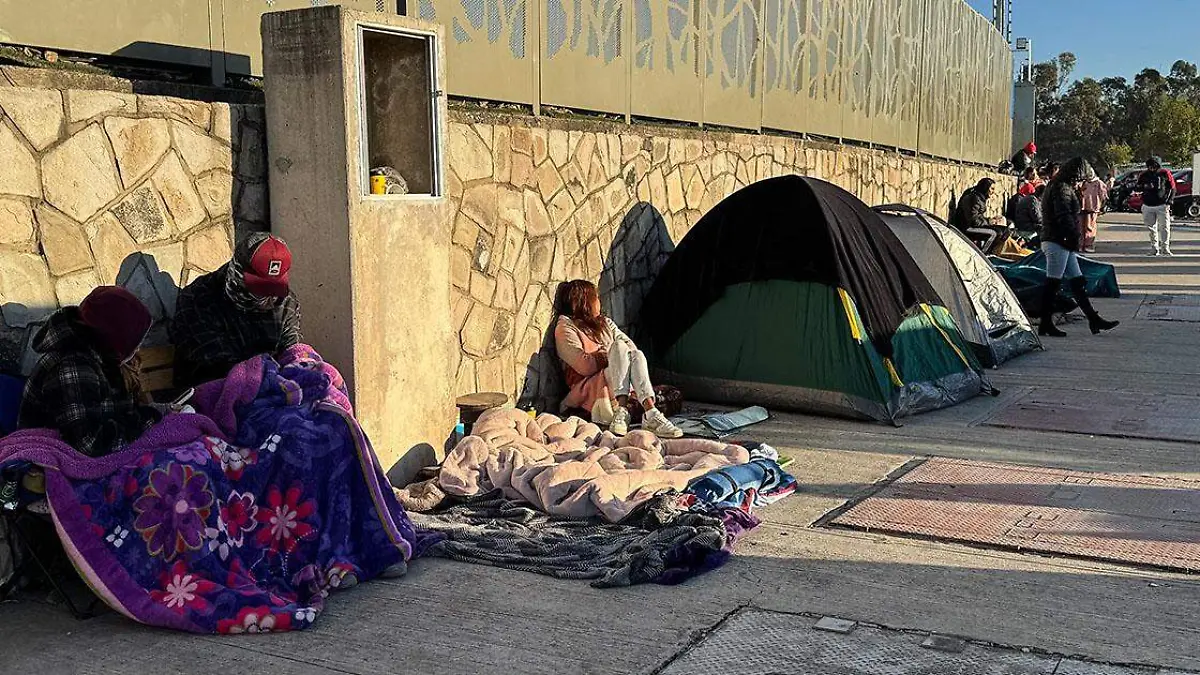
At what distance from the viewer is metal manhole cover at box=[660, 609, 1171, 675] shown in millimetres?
3898

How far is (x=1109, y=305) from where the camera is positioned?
1415 cm

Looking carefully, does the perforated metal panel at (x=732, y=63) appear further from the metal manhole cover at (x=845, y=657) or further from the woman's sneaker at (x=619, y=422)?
the metal manhole cover at (x=845, y=657)

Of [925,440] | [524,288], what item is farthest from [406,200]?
[925,440]

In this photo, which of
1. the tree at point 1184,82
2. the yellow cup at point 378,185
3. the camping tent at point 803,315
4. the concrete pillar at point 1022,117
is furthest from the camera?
the tree at point 1184,82

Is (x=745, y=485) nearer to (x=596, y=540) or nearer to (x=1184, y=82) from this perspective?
(x=596, y=540)

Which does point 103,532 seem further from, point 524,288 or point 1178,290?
point 1178,290

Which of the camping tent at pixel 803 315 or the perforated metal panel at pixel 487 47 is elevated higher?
the perforated metal panel at pixel 487 47

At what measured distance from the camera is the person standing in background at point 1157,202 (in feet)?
63.0

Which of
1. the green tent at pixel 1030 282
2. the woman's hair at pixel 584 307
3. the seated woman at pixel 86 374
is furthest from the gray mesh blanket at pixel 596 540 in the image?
the green tent at pixel 1030 282

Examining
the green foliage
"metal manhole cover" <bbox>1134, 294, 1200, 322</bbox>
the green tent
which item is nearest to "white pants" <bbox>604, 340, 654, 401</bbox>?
the green tent

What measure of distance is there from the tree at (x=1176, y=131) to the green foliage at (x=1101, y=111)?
4.15 feet

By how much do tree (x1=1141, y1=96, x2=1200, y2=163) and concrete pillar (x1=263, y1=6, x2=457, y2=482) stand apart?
185 ft

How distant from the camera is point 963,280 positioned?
995 centimetres

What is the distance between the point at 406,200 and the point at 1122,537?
3.89 metres
